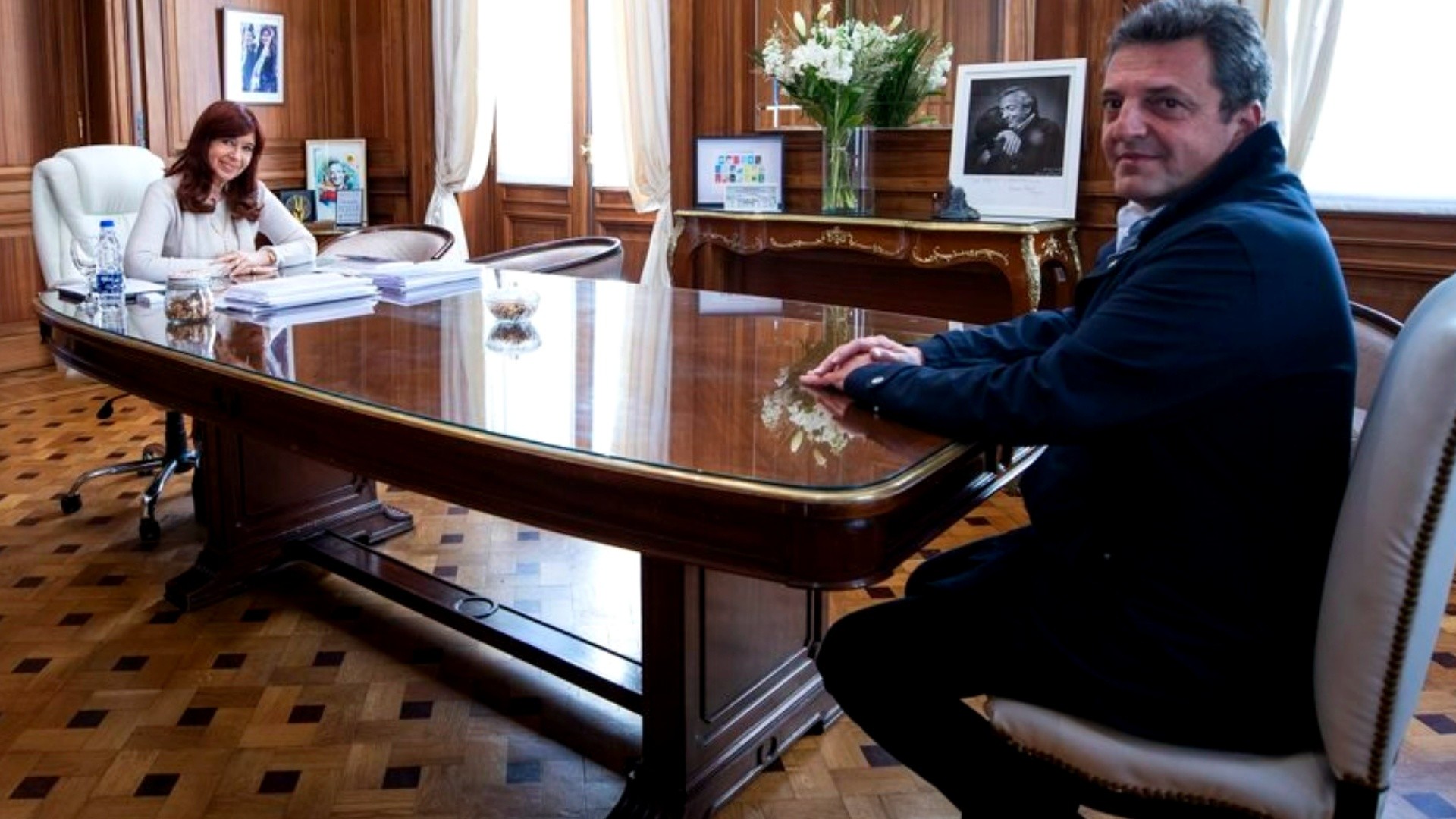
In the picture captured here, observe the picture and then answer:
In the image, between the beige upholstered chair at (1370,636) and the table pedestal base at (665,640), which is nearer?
the beige upholstered chair at (1370,636)

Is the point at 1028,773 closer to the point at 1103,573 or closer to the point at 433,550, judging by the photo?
the point at 1103,573

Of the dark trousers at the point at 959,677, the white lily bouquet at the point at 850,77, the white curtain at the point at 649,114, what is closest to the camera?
the dark trousers at the point at 959,677

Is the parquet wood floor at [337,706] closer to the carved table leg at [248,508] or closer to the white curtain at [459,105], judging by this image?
the carved table leg at [248,508]

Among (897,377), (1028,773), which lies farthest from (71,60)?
(1028,773)

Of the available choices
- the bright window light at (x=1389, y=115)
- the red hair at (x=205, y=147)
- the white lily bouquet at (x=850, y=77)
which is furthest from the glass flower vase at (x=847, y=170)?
the red hair at (x=205, y=147)

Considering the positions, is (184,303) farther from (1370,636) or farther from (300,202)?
(300,202)

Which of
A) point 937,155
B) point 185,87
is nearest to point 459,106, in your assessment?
point 185,87

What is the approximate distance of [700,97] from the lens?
580cm

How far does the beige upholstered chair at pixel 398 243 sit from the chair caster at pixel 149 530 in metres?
1.09

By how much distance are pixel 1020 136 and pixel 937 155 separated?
48 centimetres

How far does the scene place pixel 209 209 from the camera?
356 centimetres

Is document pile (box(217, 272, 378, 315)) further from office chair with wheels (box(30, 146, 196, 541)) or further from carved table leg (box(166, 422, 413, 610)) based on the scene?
office chair with wheels (box(30, 146, 196, 541))

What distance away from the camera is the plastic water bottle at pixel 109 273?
2791 millimetres

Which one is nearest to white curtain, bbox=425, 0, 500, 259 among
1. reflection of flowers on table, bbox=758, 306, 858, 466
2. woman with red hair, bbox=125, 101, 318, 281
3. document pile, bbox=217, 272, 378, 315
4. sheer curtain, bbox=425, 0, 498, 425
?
sheer curtain, bbox=425, 0, 498, 425
